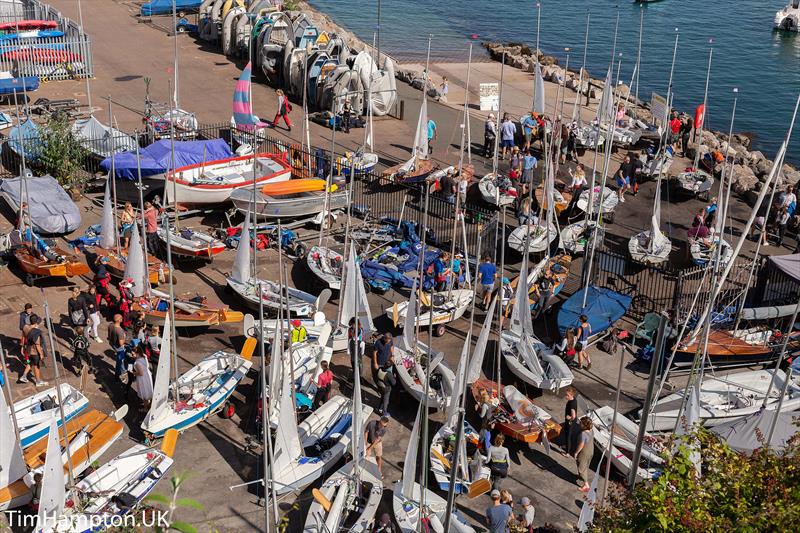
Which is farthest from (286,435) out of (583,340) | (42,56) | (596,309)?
(42,56)

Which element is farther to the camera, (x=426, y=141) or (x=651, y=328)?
(x=426, y=141)

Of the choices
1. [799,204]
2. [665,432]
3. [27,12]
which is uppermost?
[27,12]

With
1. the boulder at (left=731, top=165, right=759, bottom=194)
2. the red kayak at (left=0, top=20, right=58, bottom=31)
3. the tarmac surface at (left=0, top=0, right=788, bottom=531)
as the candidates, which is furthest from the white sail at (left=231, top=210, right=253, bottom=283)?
the red kayak at (left=0, top=20, right=58, bottom=31)

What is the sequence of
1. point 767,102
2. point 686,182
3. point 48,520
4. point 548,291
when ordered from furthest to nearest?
point 767,102 < point 686,182 < point 548,291 < point 48,520

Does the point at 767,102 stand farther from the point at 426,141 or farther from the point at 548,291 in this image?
the point at 548,291

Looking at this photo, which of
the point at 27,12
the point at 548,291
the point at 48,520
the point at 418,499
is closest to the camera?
the point at 48,520

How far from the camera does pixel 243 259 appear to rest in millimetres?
23453

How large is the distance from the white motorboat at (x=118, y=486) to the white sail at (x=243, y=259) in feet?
21.1

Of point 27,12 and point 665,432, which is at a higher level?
point 27,12

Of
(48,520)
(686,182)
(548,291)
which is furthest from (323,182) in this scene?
(48,520)

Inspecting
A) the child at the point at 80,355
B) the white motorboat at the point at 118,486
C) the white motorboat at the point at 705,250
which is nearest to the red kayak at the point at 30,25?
the child at the point at 80,355

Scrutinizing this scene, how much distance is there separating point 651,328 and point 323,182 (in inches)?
436

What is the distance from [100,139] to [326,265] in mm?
11090

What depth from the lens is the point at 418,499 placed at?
16.7 m
